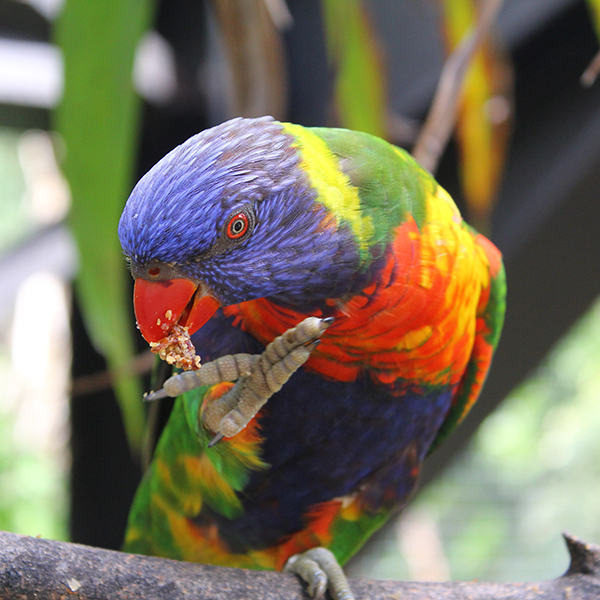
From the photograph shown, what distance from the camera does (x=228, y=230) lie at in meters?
0.68

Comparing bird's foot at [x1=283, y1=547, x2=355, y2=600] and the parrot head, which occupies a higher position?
the parrot head

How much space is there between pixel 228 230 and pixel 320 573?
56cm

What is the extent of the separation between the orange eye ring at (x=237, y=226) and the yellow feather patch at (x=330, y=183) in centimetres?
9

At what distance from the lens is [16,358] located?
13.1 ft

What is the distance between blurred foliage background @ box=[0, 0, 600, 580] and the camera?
0.83 meters

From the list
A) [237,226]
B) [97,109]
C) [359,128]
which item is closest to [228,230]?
[237,226]

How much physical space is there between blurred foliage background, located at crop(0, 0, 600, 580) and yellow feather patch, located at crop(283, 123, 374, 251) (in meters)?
0.23

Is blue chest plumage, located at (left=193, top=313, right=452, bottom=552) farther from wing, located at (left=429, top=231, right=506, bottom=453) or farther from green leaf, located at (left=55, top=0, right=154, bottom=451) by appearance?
green leaf, located at (left=55, top=0, right=154, bottom=451)

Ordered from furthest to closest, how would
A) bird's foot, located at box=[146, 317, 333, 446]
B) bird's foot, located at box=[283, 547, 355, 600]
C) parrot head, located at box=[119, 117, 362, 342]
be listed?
bird's foot, located at box=[283, 547, 355, 600] → bird's foot, located at box=[146, 317, 333, 446] → parrot head, located at box=[119, 117, 362, 342]

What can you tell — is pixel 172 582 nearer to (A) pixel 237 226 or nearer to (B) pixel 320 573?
(B) pixel 320 573

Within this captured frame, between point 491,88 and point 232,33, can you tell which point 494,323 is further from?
point 232,33

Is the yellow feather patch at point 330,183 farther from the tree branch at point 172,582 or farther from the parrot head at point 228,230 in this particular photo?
the tree branch at point 172,582

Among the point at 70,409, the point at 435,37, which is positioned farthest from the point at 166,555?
the point at 435,37

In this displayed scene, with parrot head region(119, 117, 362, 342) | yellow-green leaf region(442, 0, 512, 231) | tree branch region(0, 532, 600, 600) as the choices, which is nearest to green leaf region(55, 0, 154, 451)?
parrot head region(119, 117, 362, 342)
